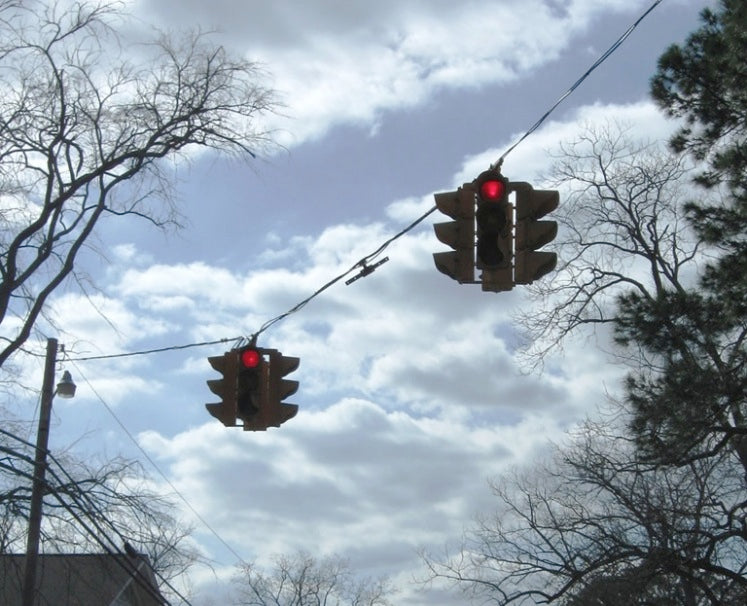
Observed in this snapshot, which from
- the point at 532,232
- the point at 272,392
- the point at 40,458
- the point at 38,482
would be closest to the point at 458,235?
the point at 532,232

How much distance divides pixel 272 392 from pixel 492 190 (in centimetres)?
377

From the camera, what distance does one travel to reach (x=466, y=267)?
8406 mm

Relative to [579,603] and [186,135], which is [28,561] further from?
[579,603]

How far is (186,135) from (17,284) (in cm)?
345

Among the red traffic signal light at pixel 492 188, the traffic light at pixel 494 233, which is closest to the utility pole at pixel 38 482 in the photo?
the traffic light at pixel 494 233

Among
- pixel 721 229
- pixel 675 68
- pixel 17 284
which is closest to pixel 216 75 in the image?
→ pixel 17 284

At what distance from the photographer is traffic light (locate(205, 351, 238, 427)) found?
10.9 m

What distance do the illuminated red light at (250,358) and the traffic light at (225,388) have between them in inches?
3.7

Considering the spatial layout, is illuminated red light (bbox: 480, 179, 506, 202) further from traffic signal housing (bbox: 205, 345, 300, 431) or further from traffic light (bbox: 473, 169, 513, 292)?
traffic signal housing (bbox: 205, 345, 300, 431)

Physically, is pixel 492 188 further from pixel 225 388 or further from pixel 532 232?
pixel 225 388

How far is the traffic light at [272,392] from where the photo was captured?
10.9 metres

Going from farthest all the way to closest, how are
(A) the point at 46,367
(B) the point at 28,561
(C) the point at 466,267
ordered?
1. (A) the point at 46,367
2. (B) the point at 28,561
3. (C) the point at 466,267

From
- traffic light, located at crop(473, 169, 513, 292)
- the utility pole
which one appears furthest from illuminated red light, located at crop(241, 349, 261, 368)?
traffic light, located at crop(473, 169, 513, 292)

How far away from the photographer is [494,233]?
332 inches
